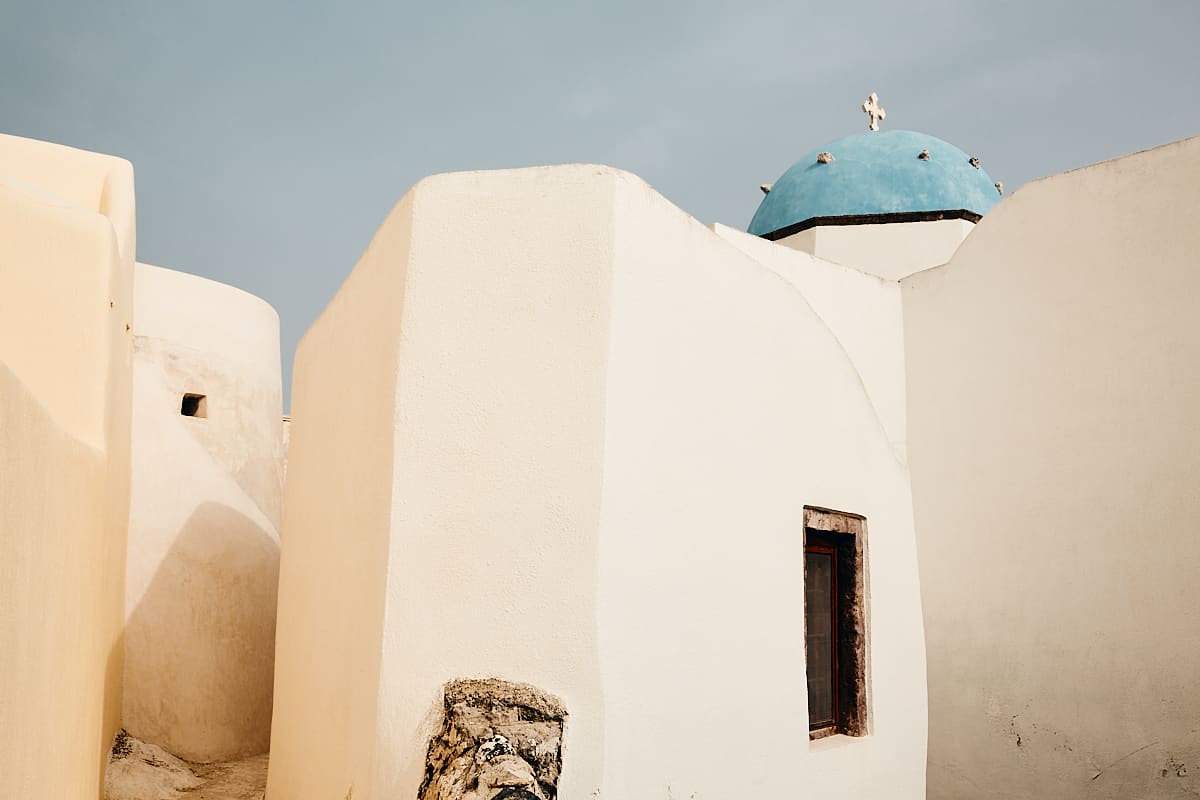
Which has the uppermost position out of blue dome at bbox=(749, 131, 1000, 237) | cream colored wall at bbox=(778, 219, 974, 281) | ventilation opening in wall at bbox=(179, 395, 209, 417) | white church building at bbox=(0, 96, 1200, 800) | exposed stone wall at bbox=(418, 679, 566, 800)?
blue dome at bbox=(749, 131, 1000, 237)

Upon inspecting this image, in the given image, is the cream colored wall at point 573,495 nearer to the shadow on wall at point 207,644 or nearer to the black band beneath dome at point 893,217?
the shadow on wall at point 207,644

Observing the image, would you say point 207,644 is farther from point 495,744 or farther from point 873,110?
point 873,110

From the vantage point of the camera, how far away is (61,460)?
3.65m

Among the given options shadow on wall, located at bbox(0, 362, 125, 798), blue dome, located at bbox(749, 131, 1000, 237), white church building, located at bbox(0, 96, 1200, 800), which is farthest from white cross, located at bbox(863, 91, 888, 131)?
shadow on wall, located at bbox(0, 362, 125, 798)

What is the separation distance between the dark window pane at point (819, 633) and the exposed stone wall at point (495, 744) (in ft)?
6.96

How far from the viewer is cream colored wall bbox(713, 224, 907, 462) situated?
6.89m

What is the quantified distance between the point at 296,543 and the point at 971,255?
Answer: 202 inches

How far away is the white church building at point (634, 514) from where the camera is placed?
373cm

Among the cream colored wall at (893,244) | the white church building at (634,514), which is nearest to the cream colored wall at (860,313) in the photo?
the white church building at (634,514)

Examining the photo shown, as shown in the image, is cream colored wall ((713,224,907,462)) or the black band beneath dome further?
the black band beneath dome

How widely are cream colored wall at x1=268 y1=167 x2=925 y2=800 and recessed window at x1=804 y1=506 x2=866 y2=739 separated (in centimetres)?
49

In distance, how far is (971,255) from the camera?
693 cm

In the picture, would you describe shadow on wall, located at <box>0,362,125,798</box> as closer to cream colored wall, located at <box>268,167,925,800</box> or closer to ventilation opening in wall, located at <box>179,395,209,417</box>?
cream colored wall, located at <box>268,167,925,800</box>

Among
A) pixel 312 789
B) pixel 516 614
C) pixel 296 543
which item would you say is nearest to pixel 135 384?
pixel 296 543
